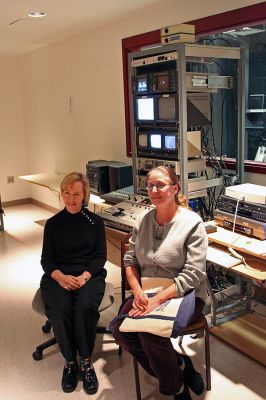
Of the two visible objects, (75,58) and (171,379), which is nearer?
(171,379)

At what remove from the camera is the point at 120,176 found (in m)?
3.88

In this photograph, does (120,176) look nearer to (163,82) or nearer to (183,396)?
(163,82)

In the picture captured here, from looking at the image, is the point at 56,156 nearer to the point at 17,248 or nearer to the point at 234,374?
the point at 17,248

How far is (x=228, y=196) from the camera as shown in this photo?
2.68 meters

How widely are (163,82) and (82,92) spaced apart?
2.20 m

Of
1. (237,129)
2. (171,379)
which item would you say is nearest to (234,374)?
(171,379)

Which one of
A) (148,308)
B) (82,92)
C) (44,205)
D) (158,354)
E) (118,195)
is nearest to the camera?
(158,354)

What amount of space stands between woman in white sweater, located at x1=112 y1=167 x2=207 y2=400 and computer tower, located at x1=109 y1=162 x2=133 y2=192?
1640 millimetres

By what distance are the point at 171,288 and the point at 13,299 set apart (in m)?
1.85

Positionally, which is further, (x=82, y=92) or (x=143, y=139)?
(x=82, y=92)

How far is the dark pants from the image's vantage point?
197 centimetres

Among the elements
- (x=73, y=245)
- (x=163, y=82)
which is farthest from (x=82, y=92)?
(x=73, y=245)

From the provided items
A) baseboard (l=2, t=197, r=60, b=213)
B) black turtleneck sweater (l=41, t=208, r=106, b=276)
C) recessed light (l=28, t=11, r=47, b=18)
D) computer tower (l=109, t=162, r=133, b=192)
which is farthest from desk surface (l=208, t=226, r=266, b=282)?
baseboard (l=2, t=197, r=60, b=213)

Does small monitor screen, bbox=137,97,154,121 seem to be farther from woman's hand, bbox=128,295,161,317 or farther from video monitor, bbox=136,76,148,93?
woman's hand, bbox=128,295,161,317
